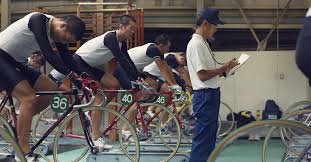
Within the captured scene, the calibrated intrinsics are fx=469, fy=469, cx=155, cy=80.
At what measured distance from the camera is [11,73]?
3.38m

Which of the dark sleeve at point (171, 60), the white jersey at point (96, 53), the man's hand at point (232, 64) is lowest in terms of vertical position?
the dark sleeve at point (171, 60)

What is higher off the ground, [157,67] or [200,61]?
[200,61]

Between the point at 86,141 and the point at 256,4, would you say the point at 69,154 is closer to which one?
the point at 86,141

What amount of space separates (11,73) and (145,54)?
2330 millimetres

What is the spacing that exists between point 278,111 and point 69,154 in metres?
4.52

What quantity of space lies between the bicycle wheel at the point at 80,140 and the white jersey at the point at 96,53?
80cm

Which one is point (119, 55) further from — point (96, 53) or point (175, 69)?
point (175, 69)

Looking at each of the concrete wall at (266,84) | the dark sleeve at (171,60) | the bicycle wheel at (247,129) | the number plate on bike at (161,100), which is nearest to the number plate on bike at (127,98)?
the number plate on bike at (161,100)

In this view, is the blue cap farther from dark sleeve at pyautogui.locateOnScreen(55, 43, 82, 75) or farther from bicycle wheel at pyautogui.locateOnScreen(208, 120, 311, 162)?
bicycle wheel at pyautogui.locateOnScreen(208, 120, 311, 162)

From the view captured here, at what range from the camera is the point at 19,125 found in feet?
11.1

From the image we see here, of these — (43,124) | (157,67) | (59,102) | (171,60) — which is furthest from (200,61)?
(171,60)

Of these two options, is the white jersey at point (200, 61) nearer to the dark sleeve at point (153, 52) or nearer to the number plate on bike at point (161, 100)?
the number plate on bike at point (161, 100)

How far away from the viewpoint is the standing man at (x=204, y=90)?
3.60 m

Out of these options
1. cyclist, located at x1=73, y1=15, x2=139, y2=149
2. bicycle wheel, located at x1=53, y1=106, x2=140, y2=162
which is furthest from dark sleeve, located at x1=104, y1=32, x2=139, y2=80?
bicycle wheel, located at x1=53, y1=106, x2=140, y2=162
